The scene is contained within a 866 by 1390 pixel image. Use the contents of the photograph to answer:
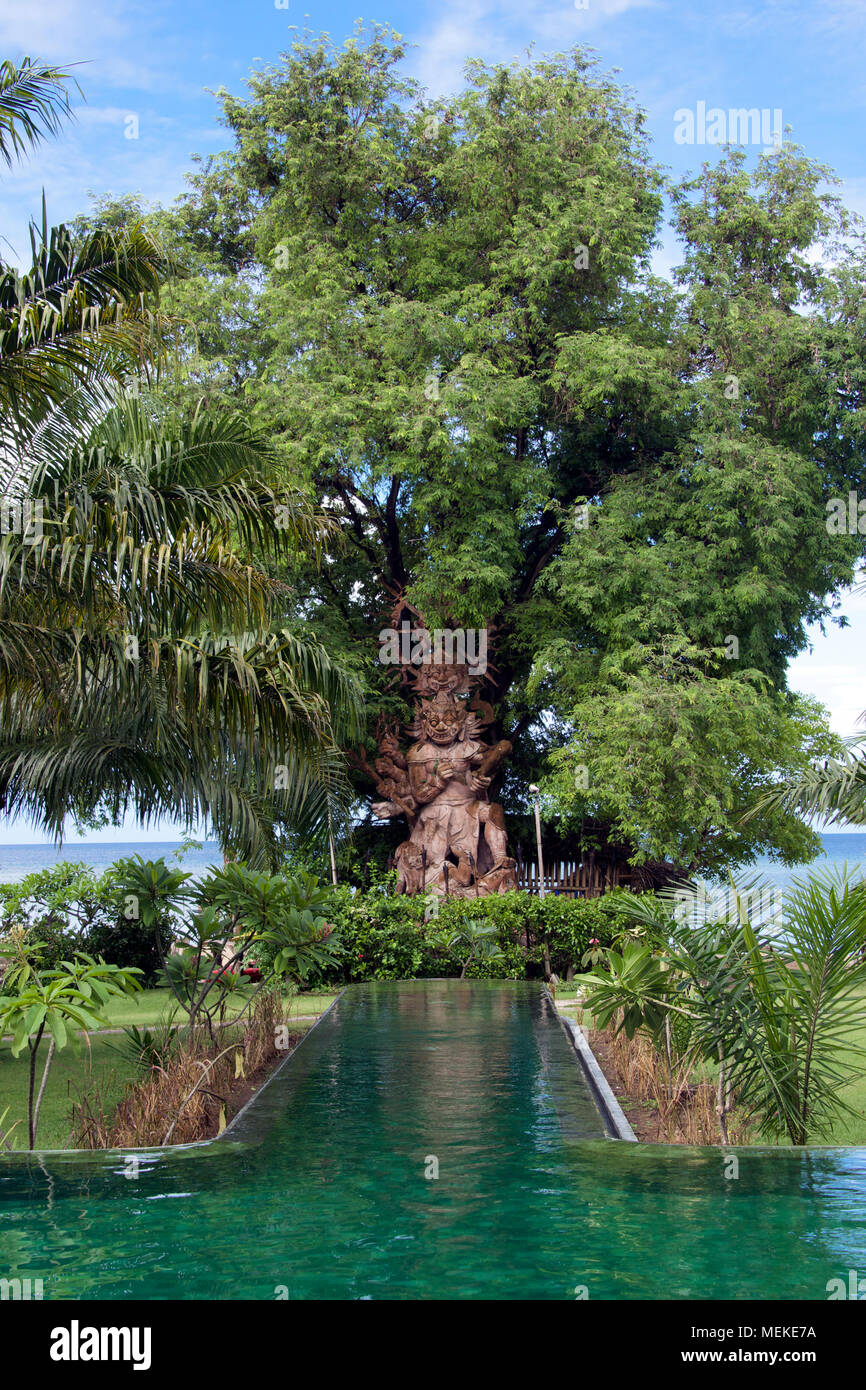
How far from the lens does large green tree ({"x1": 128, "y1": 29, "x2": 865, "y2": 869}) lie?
858 inches

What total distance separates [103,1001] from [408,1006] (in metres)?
8.65

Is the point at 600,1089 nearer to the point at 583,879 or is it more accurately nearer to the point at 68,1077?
the point at 68,1077

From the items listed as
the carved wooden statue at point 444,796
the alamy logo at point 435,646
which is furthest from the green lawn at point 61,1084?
the alamy logo at point 435,646

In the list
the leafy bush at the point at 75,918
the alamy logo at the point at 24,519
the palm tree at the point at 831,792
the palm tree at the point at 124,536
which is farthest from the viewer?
the leafy bush at the point at 75,918

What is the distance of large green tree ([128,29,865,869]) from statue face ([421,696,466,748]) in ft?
3.85

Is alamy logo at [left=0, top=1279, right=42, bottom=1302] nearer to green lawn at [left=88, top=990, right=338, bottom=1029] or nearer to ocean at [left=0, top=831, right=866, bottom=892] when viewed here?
green lawn at [left=88, top=990, right=338, bottom=1029]

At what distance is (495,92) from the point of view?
25.0 meters

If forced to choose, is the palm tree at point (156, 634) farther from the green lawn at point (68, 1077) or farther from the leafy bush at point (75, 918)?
the leafy bush at point (75, 918)

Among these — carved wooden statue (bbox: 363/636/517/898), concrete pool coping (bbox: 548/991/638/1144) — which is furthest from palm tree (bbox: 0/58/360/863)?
carved wooden statue (bbox: 363/636/517/898)

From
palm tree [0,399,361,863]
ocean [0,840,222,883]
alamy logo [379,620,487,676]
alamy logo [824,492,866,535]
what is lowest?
ocean [0,840,222,883]

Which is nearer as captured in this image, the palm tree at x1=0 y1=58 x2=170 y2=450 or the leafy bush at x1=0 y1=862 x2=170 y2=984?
the palm tree at x1=0 y1=58 x2=170 y2=450

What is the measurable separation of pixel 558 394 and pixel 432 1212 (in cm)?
2089
